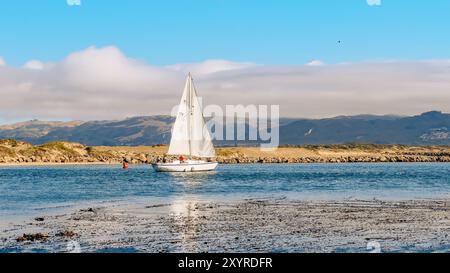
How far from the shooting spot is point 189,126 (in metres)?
104

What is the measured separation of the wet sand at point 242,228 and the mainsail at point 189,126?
56670mm

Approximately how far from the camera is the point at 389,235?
→ 29312mm

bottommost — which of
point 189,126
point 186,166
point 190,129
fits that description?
point 186,166

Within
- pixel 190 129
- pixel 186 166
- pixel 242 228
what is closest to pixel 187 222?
pixel 242 228

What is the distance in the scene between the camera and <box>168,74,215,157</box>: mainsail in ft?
338

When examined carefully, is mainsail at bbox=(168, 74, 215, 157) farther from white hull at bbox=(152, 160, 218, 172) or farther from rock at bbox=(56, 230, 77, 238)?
rock at bbox=(56, 230, 77, 238)

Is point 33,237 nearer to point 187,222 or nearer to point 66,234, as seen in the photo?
point 66,234

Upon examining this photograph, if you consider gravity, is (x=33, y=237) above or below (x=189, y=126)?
below

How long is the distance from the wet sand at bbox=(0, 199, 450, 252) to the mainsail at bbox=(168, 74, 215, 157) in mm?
56670

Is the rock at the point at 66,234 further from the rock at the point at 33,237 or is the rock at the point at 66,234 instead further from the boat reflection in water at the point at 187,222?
the boat reflection in water at the point at 187,222

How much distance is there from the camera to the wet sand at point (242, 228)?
26.3 metres

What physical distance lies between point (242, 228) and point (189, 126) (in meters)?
72.2
